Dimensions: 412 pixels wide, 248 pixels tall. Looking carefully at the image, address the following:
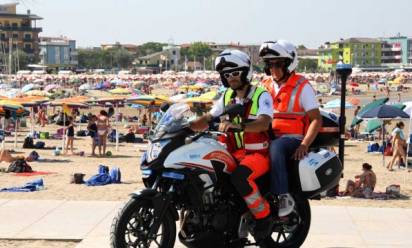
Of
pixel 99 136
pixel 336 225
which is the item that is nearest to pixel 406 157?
pixel 99 136

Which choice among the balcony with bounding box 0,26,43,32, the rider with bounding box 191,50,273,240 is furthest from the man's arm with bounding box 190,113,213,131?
the balcony with bounding box 0,26,43,32

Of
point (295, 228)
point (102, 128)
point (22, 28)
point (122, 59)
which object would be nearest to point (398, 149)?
point (102, 128)

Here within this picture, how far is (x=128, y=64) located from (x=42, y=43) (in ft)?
79.5

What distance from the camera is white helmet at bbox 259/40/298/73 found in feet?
Result: 19.5

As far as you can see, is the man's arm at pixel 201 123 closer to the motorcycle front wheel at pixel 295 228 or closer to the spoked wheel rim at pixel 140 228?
the spoked wheel rim at pixel 140 228

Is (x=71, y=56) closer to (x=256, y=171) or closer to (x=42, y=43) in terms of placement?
(x=42, y=43)

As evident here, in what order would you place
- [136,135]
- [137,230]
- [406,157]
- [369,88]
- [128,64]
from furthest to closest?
1. [128,64]
2. [369,88]
3. [136,135]
4. [406,157]
5. [137,230]

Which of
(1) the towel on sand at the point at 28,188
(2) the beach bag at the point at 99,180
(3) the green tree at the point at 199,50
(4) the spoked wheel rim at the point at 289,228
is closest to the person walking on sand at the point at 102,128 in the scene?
(2) the beach bag at the point at 99,180

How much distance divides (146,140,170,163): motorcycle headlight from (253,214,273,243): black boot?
37.7 inches

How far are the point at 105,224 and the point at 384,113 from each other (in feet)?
41.7

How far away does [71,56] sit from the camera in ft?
586

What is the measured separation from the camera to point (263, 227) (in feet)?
18.9

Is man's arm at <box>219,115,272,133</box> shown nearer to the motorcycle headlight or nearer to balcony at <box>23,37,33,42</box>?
the motorcycle headlight

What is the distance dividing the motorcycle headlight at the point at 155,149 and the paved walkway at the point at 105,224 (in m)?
1.29
